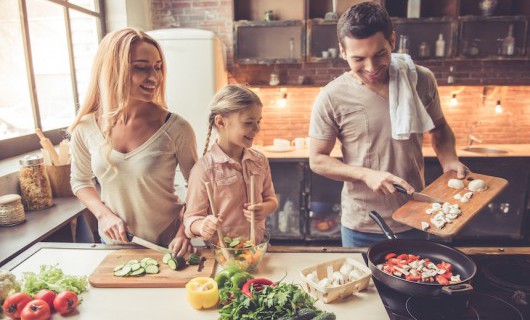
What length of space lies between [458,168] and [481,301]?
81cm

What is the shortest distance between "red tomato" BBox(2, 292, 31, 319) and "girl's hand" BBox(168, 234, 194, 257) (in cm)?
49

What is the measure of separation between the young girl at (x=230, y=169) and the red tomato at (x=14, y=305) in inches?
22.1

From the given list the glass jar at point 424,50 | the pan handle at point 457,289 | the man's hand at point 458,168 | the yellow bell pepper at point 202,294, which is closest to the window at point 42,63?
the yellow bell pepper at point 202,294

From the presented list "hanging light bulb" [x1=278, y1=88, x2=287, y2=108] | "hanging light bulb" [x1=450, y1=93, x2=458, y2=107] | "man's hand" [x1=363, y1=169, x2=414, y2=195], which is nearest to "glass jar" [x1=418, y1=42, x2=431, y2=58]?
"hanging light bulb" [x1=450, y1=93, x2=458, y2=107]

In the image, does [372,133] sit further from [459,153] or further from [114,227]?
[459,153]

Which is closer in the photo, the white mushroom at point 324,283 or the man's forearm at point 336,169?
the white mushroom at point 324,283

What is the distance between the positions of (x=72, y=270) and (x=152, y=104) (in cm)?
73

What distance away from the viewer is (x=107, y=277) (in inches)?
52.1

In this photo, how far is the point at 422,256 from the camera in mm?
1469

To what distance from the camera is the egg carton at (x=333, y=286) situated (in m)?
1.19

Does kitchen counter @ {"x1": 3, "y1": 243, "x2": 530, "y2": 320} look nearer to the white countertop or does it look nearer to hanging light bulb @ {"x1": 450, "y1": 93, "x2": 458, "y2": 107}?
the white countertop

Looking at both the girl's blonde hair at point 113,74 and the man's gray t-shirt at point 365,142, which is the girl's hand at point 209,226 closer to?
the girl's blonde hair at point 113,74

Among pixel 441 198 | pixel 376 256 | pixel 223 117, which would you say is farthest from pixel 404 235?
pixel 223 117

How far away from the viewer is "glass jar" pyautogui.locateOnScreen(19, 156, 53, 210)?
2246mm
